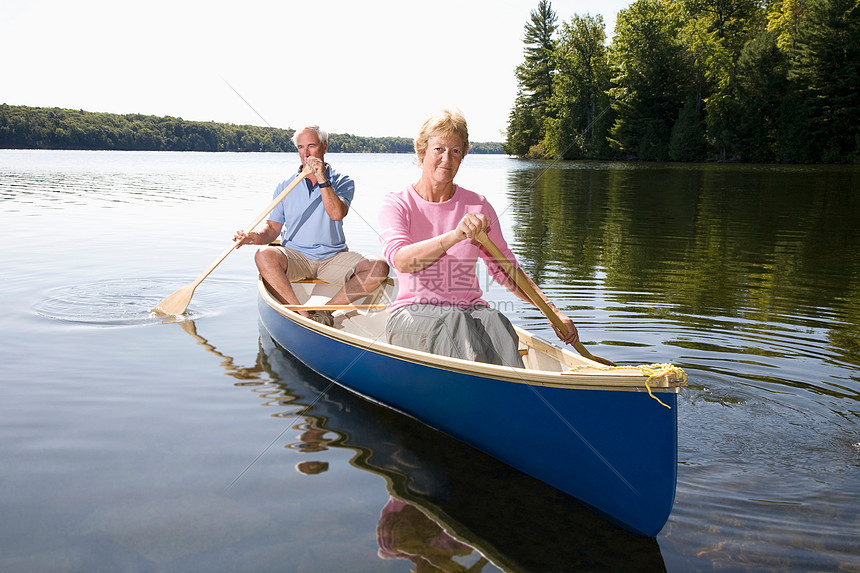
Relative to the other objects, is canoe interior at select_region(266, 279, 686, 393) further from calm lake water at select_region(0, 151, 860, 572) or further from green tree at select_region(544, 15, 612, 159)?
green tree at select_region(544, 15, 612, 159)

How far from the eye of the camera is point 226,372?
483cm

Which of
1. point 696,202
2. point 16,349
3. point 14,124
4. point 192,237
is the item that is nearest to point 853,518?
point 16,349

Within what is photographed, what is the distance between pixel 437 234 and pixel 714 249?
7.57 metres

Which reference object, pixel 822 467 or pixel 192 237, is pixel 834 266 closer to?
pixel 822 467

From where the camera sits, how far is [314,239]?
565 centimetres

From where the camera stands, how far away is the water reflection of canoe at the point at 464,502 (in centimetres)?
266

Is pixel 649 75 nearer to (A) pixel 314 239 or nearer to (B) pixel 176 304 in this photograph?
(A) pixel 314 239

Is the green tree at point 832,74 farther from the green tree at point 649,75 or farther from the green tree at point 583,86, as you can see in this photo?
the green tree at point 583,86

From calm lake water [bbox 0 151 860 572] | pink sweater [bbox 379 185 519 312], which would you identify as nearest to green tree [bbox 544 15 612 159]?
calm lake water [bbox 0 151 860 572]

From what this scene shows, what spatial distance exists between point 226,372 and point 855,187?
2177 centimetres

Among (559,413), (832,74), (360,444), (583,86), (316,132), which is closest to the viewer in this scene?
(559,413)

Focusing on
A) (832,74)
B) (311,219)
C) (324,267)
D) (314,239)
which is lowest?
(324,267)

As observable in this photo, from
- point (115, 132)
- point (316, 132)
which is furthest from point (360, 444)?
point (115, 132)

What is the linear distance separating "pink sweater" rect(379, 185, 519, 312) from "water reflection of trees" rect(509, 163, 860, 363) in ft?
9.66
